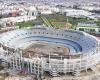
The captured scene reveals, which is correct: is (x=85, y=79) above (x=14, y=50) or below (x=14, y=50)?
below

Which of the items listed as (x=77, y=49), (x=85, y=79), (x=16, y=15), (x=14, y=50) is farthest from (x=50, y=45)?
(x=16, y=15)

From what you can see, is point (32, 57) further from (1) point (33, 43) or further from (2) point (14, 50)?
(1) point (33, 43)

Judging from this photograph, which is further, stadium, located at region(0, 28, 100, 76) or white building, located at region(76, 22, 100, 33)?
white building, located at region(76, 22, 100, 33)

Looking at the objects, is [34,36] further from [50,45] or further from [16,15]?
[16,15]

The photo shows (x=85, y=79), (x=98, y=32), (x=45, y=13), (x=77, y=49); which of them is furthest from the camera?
(x=45, y=13)

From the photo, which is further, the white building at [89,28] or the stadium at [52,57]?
the white building at [89,28]

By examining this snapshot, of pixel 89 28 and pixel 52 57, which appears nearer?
pixel 52 57

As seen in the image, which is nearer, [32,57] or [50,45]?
[32,57]

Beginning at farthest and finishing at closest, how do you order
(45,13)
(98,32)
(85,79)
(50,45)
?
1. (45,13)
2. (98,32)
3. (50,45)
4. (85,79)

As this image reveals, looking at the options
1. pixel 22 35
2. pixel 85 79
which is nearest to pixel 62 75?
pixel 85 79

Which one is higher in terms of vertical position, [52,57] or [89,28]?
[52,57]
